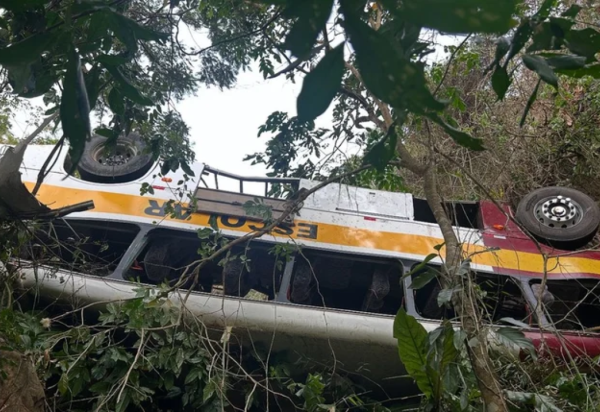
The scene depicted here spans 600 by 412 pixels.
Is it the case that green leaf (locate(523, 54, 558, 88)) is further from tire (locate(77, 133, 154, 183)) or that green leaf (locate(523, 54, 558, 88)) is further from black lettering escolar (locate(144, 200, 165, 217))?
tire (locate(77, 133, 154, 183))

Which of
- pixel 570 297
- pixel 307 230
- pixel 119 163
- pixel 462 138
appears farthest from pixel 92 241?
pixel 462 138

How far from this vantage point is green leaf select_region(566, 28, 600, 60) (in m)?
1.36

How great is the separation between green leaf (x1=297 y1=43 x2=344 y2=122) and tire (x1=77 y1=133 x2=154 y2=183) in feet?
13.0

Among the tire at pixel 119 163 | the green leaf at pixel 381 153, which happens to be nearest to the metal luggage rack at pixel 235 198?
the tire at pixel 119 163

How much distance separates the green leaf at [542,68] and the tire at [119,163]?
3.81 meters

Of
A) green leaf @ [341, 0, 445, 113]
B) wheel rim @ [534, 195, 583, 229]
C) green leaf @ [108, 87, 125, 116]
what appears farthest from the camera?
wheel rim @ [534, 195, 583, 229]

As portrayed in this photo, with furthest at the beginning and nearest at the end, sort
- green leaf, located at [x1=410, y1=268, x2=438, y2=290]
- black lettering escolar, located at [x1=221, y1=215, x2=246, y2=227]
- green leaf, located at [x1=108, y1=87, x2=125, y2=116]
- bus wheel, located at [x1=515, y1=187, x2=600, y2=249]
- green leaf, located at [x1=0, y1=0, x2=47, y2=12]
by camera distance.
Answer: bus wheel, located at [x1=515, y1=187, x2=600, y2=249] < black lettering escolar, located at [x1=221, y1=215, x2=246, y2=227] < green leaf, located at [x1=410, y1=268, x2=438, y2=290] < green leaf, located at [x1=108, y1=87, x2=125, y2=116] < green leaf, located at [x1=0, y1=0, x2=47, y2=12]

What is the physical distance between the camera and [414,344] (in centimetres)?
259

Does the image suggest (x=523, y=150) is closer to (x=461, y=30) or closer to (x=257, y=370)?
(x=257, y=370)

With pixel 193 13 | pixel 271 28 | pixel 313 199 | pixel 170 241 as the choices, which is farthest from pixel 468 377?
pixel 193 13

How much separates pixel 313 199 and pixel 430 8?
4.15 m

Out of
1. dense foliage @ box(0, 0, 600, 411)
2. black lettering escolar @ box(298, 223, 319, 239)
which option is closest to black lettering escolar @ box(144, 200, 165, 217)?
dense foliage @ box(0, 0, 600, 411)

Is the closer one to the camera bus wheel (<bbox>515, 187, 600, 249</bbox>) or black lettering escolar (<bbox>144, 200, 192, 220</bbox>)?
black lettering escolar (<bbox>144, 200, 192, 220</bbox>)

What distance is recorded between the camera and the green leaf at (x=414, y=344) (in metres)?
2.58
